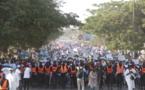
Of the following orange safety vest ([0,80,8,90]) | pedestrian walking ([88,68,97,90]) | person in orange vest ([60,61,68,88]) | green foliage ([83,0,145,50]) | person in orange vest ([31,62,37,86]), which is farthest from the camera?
green foliage ([83,0,145,50])

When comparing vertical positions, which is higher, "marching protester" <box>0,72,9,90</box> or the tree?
the tree

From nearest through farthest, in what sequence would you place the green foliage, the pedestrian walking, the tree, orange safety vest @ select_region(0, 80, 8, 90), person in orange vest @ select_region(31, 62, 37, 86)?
1. orange safety vest @ select_region(0, 80, 8, 90)
2. the pedestrian walking
3. person in orange vest @ select_region(31, 62, 37, 86)
4. the tree
5. the green foliage

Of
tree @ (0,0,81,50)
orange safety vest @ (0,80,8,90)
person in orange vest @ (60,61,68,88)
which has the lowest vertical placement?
orange safety vest @ (0,80,8,90)

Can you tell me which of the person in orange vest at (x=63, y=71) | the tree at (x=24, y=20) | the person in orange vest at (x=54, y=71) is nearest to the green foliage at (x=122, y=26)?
the tree at (x=24, y=20)

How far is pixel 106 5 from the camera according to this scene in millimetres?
37312

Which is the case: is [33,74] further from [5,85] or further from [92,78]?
[5,85]

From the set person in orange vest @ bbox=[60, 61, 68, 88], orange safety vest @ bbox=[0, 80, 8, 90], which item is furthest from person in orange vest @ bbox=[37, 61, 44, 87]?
orange safety vest @ bbox=[0, 80, 8, 90]

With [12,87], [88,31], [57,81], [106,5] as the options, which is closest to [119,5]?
[106,5]

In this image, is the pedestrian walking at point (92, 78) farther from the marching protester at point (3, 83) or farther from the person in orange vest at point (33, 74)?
the marching protester at point (3, 83)

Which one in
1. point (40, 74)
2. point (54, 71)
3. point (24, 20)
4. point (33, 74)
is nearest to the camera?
point (54, 71)

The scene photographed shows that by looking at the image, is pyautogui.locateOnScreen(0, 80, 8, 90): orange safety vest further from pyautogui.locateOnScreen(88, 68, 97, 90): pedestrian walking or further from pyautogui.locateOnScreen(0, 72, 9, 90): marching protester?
pyautogui.locateOnScreen(88, 68, 97, 90): pedestrian walking

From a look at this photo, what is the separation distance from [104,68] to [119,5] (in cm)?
2024

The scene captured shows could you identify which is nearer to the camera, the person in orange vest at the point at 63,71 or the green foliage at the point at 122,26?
the person in orange vest at the point at 63,71

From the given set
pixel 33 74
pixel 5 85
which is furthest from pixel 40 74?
pixel 5 85
